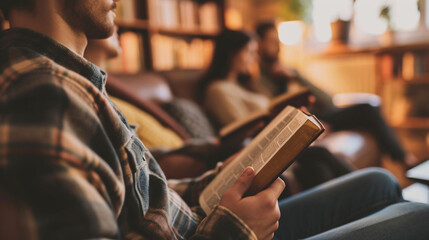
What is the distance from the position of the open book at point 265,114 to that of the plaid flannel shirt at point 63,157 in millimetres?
591

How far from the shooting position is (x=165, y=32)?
255 centimetres

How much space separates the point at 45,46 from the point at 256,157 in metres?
0.36

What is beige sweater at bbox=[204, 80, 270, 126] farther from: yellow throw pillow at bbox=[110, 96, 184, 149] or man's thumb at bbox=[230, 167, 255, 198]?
man's thumb at bbox=[230, 167, 255, 198]

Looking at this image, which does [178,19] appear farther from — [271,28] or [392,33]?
[392,33]

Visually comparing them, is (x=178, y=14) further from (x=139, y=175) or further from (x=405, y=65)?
(x=139, y=175)

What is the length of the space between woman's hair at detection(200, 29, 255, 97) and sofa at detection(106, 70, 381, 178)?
99mm

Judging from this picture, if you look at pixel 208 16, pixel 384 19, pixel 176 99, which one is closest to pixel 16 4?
pixel 176 99

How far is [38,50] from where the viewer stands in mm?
408

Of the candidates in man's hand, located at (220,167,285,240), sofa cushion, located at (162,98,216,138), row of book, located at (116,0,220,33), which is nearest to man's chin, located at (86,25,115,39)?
man's hand, located at (220,167,285,240)

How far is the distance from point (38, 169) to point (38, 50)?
0.61ft

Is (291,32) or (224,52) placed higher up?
(291,32)

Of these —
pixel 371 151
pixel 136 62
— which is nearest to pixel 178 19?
pixel 136 62

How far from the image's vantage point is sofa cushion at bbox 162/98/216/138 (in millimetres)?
1518

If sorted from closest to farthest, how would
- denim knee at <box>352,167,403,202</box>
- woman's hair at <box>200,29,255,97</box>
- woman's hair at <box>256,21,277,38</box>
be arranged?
denim knee at <box>352,167,403,202</box>, woman's hair at <box>200,29,255,97</box>, woman's hair at <box>256,21,277,38</box>
